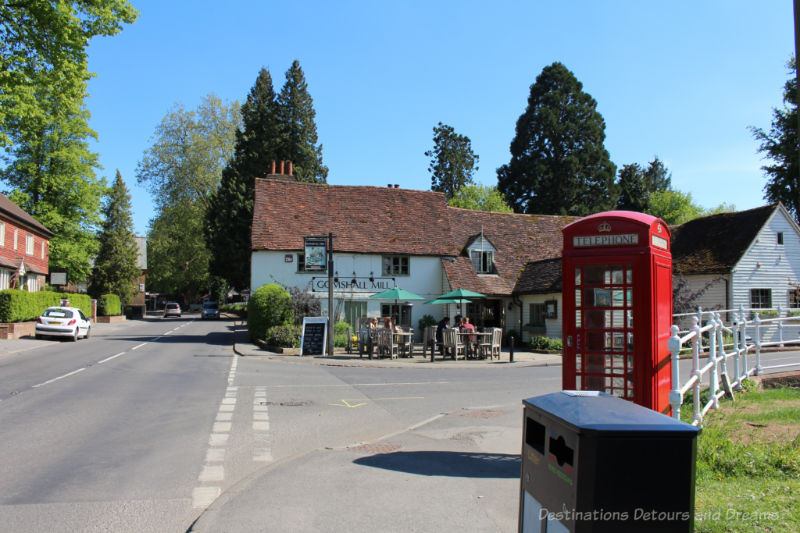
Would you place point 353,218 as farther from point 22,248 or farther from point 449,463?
point 449,463

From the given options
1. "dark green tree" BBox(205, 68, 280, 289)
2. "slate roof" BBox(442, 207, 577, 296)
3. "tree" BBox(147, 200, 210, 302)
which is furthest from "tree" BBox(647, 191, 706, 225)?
"tree" BBox(147, 200, 210, 302)

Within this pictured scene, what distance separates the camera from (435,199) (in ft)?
124

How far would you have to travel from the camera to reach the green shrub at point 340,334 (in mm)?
28141

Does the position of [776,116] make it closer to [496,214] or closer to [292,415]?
[496,214]

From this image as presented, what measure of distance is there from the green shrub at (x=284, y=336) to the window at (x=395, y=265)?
770 cm

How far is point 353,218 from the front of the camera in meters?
34.9

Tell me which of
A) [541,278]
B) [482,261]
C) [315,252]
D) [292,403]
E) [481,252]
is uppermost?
[481,252]

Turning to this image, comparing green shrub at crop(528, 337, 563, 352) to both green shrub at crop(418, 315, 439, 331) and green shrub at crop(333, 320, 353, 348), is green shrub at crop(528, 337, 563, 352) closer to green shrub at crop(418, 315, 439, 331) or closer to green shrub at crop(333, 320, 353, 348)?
green shrub at crop(418, 315, 439, 331)

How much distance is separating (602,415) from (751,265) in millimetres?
31215

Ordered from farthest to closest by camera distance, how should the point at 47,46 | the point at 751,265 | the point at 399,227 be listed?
the point at 399,227
the point at 751,265
the point at 47,46

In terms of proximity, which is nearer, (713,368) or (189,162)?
(713,368)

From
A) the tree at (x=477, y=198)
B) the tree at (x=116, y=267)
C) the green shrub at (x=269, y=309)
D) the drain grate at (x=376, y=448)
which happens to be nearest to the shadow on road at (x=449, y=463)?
the drain grate at (x=376, y=448)

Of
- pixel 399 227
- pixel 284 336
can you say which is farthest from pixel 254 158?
pixel 284 336

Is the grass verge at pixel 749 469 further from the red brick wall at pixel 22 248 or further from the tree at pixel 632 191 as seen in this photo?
the tree at pixel 632 191
